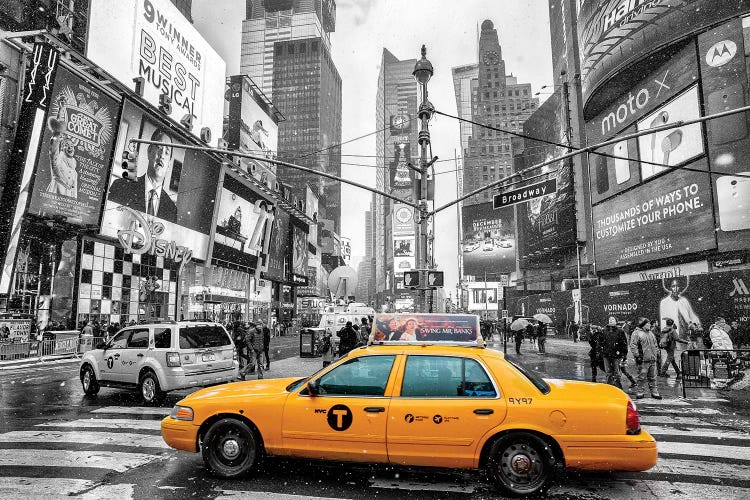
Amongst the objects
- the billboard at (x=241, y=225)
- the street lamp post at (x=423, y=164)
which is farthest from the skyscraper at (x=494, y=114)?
the street lamp post at (x=423, y=164)

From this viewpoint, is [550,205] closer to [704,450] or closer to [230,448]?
[704,450]

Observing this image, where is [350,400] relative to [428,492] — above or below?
above

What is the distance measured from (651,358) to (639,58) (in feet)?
85.3

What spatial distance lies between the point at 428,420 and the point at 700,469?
344cm

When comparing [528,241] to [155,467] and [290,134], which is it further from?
[290,134]

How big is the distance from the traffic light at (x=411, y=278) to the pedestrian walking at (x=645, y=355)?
5527 mm

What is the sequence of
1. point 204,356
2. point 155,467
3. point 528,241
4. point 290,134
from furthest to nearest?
point 290,134 → point 528,241 → point 204,356 → point 155,467

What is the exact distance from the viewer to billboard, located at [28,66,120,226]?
2316 centimetres

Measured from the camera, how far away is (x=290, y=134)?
182 meters

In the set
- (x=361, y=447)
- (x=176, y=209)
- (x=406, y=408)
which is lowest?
(x=361, y=447)

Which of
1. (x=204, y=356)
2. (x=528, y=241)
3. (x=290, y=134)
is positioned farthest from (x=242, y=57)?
(x=204, y=356)

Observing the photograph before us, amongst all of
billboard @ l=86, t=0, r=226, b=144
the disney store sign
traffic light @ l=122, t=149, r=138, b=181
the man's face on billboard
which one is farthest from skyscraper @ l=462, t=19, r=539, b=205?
traffic light @ l=122, t=149, r=138, b=181

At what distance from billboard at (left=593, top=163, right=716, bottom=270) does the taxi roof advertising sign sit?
983 inches

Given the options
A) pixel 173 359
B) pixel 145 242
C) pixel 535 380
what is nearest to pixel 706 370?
pixel 535 380
